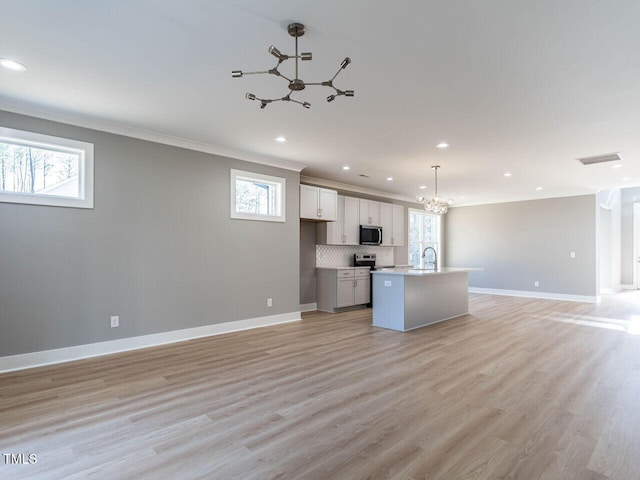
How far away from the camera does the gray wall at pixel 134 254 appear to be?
11.6ft

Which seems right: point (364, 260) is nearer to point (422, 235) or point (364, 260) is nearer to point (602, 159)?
point (422, 235)

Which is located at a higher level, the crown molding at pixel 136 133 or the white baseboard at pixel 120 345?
the crown molding at pixel 136 133

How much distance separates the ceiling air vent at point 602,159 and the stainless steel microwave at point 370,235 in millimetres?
3937

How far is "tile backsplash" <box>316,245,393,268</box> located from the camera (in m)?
7.32

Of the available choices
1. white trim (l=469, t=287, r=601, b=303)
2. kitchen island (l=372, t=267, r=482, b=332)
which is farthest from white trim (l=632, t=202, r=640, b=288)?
kitchen island (l=372, t=267, r=482, b=332)

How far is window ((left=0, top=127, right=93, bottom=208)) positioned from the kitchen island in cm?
409

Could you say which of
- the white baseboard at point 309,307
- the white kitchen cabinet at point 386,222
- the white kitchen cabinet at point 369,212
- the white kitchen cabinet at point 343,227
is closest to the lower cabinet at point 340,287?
the white baseboard at point 309,307

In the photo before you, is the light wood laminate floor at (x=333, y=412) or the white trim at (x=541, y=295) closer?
the light wood laminate floor at (x=333, y=412)

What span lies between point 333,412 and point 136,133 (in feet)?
12.6

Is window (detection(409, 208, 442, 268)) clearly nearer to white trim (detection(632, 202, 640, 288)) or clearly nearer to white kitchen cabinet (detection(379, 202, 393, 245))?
white kitchen cabinet (detection(379, 202, 393, 245))

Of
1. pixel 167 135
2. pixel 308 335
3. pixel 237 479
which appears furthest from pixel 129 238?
pixel 237 479

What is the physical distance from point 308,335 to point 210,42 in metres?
3.76

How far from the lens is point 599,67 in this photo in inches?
105

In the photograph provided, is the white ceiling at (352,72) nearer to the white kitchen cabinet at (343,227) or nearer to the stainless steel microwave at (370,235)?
the white kitchen cabinet at (343,227)
